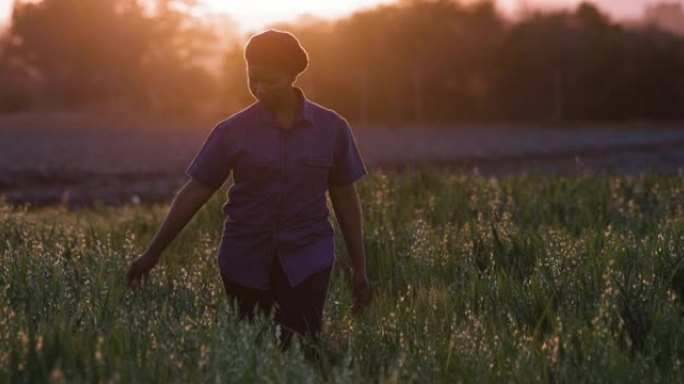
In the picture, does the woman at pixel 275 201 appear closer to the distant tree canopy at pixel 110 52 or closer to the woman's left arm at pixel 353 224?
the woman's left arm at pixel 353 224

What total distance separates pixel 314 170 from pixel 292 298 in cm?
52

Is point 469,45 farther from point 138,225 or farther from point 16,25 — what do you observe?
point 138,225

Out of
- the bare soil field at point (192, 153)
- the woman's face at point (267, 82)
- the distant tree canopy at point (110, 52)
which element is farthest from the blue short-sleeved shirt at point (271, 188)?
Result: the distant tree canopy at point (110, 52)

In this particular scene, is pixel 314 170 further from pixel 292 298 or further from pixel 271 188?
pixel 292 298

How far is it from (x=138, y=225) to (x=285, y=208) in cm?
480

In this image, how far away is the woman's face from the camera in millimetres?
4340

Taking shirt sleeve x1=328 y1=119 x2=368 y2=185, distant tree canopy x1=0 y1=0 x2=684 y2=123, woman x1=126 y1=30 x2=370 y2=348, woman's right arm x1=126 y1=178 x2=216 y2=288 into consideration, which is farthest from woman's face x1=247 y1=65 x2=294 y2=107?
distant tree canopy x1=0 y1=0 x2=684 y2=123

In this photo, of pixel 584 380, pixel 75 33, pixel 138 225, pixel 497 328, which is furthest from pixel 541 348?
pixel 75 33

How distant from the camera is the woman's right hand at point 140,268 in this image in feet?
15.1

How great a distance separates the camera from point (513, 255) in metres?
6.20

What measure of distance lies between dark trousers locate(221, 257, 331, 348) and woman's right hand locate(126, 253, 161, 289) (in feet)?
1.00

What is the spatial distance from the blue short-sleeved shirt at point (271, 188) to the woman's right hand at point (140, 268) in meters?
0.28

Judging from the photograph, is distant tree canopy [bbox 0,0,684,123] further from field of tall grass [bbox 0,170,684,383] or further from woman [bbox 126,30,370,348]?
woman [bbox 126,30,370,348]

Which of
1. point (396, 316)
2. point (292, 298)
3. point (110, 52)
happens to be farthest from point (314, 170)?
point (110, 52)
